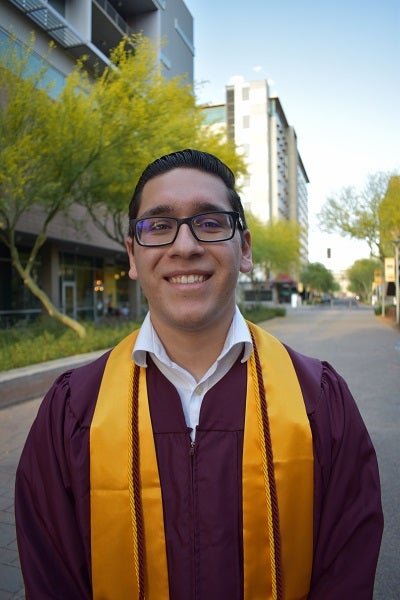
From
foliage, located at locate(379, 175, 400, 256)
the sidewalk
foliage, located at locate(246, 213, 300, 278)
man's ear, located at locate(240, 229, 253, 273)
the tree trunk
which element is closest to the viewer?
man's ear, located at locate(240, 229, 253, 273)

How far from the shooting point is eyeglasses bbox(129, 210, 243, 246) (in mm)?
1448

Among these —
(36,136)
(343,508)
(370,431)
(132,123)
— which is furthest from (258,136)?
(343,508)

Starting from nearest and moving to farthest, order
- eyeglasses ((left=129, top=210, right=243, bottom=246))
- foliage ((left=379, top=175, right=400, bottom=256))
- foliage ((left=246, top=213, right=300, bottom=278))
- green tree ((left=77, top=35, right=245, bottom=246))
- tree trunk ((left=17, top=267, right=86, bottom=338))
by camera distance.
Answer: eyeglasses ((left=129, top=210, right=243, bottom=246))
green tree ((left=77, top=35, right=245, bottom=246))
tree trunk ((left=17, top=267, right=86, bottom=338))
foliage ((left=379, top=175, right=400, bottom=256))
foliage ((left=246, top=213, right=300, bottom=278))

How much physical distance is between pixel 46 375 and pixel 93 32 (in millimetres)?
21483

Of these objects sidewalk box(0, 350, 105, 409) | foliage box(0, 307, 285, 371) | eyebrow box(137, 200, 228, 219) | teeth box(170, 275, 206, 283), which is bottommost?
sidewalk box(0, 350, 105, 409)

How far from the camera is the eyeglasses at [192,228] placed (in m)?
1.45

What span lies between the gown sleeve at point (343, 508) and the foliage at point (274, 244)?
1162 inches

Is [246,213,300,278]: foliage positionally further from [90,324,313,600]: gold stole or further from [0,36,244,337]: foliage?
[90,324,313,600]: gold stole

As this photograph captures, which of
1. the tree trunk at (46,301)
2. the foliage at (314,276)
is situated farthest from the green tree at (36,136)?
the foliage at (314,276)

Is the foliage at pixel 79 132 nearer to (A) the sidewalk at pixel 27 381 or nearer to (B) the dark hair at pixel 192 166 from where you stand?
(A) the sidewalk at pixel 27 381

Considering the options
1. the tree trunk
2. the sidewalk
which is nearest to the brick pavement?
the sidewalk

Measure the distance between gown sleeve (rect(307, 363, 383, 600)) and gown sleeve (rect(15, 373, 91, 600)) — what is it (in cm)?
74

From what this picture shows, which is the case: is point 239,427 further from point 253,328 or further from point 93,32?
point 93,32

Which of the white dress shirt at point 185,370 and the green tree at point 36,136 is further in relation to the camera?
the green tree at point 36,136
